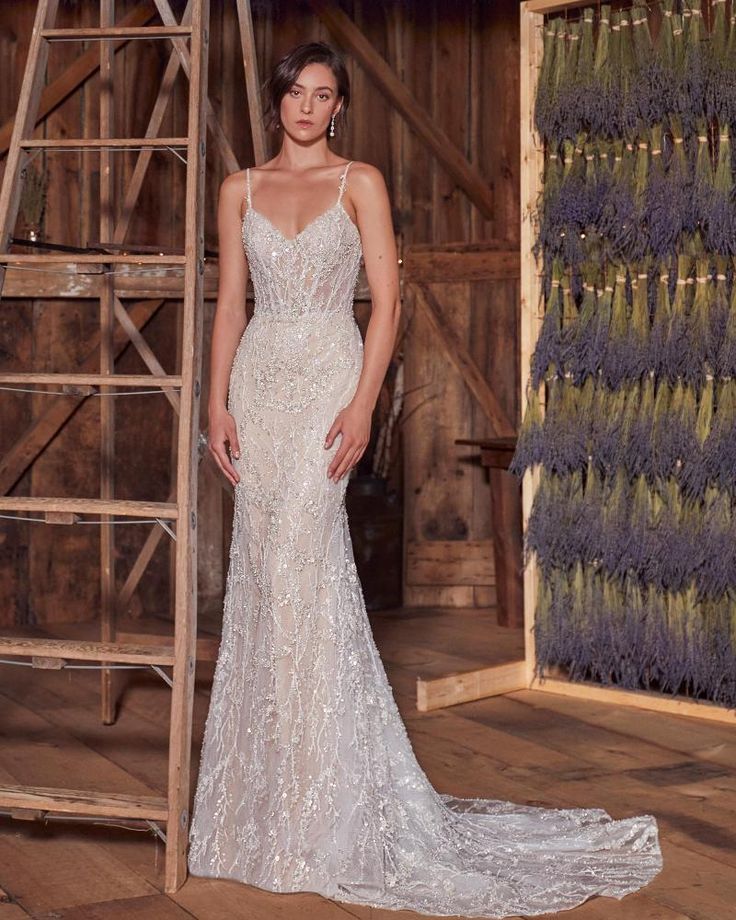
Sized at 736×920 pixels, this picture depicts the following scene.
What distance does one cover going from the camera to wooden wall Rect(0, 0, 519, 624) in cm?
625

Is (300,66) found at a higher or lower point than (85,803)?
higher

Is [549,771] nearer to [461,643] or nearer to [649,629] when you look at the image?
[649,629]

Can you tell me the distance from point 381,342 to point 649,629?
1.97 metres

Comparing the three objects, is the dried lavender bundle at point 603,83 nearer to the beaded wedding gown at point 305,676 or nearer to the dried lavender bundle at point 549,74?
the dried lavender bundle at point 549,74

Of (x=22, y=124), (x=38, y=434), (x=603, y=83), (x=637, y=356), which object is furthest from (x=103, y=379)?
(x=38, y=434)

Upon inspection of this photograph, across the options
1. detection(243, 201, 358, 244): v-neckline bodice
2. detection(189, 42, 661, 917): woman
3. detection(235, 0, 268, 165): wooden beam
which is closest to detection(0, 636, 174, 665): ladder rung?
detection(189, 42, 661, 917): woman

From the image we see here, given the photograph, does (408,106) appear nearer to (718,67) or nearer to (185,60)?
(718,67)

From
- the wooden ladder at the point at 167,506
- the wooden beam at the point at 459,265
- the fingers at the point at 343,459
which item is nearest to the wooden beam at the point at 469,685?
the wooden ladder at the point at 167,506

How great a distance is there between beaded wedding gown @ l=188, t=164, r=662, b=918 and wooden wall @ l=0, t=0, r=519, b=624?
10.6 feet

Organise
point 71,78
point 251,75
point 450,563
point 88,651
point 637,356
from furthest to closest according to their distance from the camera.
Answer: point 450,563 → point 71,78 → point 637,356 → point 251,75 → point 88,651

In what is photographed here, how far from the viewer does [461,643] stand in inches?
231

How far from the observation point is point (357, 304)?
6.74m

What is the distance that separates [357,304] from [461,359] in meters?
0.58

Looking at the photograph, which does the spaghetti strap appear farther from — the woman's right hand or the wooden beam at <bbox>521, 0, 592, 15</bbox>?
the wooden beam at <bbox>521, 0, 592, 15</bbox>
